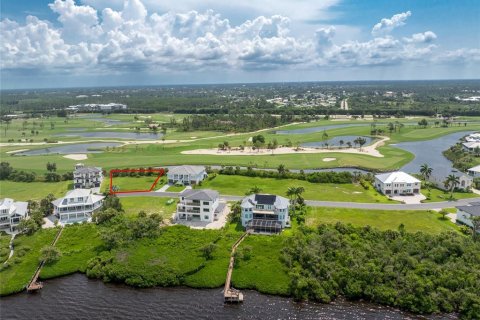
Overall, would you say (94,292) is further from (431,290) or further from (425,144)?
(425,144)

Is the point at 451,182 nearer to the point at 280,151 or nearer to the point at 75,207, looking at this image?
the point at 280,151

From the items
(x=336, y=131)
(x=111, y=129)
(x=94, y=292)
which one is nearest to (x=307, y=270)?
(x=94, y=292)

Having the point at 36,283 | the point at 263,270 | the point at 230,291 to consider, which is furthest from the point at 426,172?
the point at 36,283

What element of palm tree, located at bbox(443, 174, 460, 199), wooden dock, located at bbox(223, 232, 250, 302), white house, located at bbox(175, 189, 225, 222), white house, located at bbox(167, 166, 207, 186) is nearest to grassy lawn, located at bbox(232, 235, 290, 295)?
wooden dock, located at bbox(223, 232, 250, 302)

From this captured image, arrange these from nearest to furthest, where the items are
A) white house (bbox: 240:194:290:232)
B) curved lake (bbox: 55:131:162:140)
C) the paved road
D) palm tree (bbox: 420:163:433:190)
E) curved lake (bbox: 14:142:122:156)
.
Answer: white house (bbox: 240:194:290:232), the paved road, palm tree (bbox: 420:163:433:190), curved lake (bbox: 14:142:122:156), curved lake (bbox: 55:131:162:140)

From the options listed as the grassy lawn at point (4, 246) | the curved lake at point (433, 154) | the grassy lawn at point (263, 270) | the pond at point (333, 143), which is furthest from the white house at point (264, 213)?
the pond at point (333, 143)

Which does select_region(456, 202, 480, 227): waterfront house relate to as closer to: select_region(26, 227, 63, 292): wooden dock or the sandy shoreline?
the sandy shoreline

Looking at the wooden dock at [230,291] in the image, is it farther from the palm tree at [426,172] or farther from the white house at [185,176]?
the palm tree at [426,172]

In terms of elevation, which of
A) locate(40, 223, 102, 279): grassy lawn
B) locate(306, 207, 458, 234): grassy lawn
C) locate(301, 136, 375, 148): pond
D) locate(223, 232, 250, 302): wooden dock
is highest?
locate(301, 136, 375, 148): pond
